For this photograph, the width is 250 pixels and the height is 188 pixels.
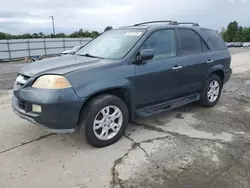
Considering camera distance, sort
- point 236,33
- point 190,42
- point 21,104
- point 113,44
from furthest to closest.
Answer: point 236,33, point 190,42, point 113,44, point 21,104

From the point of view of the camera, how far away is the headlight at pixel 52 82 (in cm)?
305

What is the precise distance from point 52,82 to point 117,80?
2.85 feet

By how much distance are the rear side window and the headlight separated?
3.33 meters

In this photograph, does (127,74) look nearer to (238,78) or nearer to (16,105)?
(16,105)

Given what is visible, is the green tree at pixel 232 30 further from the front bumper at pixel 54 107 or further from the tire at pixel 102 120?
the front bumper at pixel 54 107

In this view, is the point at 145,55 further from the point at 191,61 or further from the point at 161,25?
the point at 191,61

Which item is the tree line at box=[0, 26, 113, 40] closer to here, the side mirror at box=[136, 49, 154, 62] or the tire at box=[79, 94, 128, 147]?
the side mirror at box=[136, 49, 154, 62]

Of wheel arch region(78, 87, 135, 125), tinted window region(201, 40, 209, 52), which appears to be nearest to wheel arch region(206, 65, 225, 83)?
tinted window region(201, 40, 209, 52)

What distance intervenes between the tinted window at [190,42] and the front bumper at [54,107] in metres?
2.33

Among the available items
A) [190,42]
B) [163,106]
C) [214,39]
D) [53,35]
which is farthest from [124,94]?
[53,35]

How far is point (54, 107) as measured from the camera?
3.00 m

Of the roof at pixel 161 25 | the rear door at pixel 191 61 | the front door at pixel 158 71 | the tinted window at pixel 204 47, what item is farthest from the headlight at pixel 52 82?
the tinted window at pixel 204 47

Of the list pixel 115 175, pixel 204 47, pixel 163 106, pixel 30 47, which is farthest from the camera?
pixel 30 47

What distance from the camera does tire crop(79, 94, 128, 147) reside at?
325 cm
